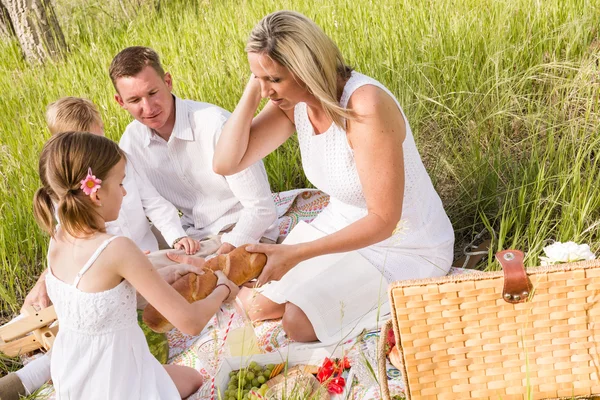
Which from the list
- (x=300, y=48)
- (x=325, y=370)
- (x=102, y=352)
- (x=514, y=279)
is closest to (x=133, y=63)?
(x=300, y=48)

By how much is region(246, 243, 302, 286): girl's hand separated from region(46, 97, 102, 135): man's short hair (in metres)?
1.32

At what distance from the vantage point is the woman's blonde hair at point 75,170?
8.01ft

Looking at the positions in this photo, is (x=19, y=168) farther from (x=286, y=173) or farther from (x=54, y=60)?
(x=54, y=60)

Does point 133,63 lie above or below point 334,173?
above

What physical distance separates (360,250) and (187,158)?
3.71 ft

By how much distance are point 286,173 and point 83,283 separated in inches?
79.5

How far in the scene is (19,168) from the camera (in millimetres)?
4500

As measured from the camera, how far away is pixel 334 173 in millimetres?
3123

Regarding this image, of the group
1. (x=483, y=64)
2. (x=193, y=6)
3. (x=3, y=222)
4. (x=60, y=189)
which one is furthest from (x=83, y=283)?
(x=193, y=6)

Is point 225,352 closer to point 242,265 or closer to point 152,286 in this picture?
point 242,265

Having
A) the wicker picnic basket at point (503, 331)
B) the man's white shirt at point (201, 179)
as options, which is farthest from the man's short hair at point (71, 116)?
the wicker picnic basket at point (503, 331)

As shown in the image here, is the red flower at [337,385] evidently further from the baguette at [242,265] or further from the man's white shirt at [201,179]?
the man's white shirt at [201,179]

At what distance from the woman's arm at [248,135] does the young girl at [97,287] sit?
80cm

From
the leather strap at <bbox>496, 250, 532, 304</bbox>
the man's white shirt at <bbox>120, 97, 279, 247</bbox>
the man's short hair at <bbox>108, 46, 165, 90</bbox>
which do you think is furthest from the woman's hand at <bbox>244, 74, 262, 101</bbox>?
the leather strap at <bbox>496, 250, 532, 304</bbox>
